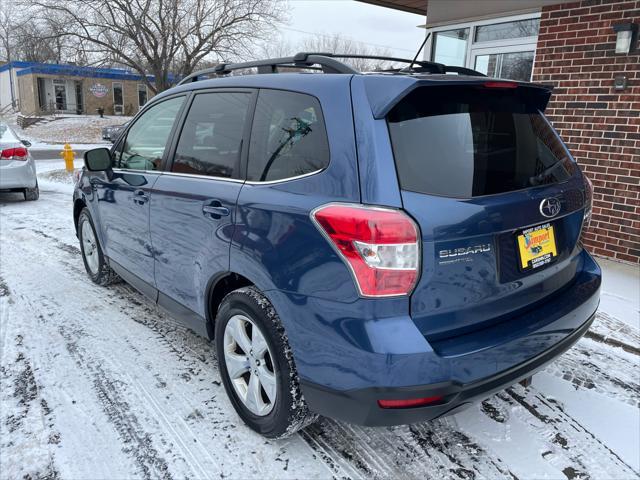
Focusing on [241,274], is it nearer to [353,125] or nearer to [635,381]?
[353,125]

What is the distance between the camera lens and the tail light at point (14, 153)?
8594 millimetres

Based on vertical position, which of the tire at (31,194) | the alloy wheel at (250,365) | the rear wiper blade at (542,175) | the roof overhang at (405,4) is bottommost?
the tire at (31,194)

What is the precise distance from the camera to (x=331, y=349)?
6.59 ft

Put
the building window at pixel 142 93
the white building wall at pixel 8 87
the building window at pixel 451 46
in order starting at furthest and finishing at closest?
the white building wall at pixel 8 87 → the building window at pixel 142 93 → the building window at pixel 451 46

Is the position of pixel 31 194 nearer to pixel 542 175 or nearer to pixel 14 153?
pixel 14 153

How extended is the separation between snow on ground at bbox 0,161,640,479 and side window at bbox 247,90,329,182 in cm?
138

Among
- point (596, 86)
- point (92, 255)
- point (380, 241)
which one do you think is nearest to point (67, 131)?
point (92, 255)

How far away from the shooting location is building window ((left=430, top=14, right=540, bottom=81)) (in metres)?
6.52

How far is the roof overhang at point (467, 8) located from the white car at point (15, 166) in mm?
6589

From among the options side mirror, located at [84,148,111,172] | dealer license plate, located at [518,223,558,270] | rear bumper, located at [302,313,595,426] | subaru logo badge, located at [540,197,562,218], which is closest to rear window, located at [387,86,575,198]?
subaru logo badge, located at [540,197,562,218]

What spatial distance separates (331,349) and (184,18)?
2430 centimetres

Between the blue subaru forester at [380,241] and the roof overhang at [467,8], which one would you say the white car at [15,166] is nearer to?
the roof overhang at [467,8]

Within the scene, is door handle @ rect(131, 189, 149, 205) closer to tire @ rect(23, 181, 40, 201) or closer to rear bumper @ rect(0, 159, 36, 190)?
rear bumper @ rect(0, 159, 36, 190)

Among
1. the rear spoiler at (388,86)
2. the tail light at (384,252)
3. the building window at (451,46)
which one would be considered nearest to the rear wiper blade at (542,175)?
the rear spoiler at (388,86)
